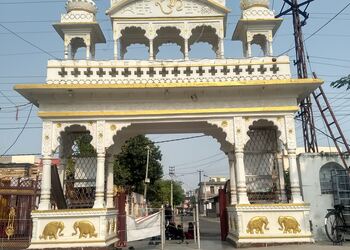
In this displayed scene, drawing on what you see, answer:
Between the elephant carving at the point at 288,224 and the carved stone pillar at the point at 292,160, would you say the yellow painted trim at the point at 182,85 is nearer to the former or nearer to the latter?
the carved stone pillar at the point at 292,160

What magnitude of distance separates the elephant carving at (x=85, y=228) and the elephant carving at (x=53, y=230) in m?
0.46

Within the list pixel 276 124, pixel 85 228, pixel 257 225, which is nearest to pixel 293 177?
pixel 276 124

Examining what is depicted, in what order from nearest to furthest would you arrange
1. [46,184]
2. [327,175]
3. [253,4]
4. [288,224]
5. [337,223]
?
[288,224] → [46,184] → [337,223] → [327,175] → [253,4]

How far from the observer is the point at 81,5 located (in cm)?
1413

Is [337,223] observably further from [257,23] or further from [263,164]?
[257,23]

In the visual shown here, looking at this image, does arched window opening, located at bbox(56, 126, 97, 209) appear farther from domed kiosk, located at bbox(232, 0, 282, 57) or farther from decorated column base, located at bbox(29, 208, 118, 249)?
domed kiosk, located at bbox(232, 0, 282, 57)

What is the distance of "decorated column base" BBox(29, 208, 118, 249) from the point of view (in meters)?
11.7

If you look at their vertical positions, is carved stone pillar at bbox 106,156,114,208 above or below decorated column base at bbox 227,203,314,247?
above

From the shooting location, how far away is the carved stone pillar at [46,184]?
12.1 meters

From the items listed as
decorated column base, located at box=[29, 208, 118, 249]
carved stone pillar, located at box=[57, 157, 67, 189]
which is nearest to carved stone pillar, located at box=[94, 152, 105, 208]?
decorated column base, located at box=[29, 208, 118, 249]

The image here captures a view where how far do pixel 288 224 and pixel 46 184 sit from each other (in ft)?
27.3

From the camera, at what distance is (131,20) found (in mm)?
14023

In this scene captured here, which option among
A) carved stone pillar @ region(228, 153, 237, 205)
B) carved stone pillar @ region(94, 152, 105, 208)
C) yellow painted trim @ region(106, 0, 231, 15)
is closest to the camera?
carved stone pillar @ region(94, 152, 105, 208)

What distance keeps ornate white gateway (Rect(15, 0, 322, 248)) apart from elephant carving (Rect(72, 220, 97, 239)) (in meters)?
0.03
